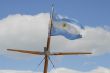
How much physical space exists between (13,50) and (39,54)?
5.76 m

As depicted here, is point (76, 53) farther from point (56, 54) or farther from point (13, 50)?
point (13, 50)

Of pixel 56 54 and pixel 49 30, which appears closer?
pixel 49 30

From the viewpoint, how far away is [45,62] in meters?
76.6

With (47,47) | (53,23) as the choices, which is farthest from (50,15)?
(47,47)

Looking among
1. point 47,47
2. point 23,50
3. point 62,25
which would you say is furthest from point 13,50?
point 62,25

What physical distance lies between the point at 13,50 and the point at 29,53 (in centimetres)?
400

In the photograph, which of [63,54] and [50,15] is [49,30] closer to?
[50,15]

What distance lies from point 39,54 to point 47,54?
2342mm

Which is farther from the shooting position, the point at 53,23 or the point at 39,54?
the point at 39,54

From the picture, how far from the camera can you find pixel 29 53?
78.9m

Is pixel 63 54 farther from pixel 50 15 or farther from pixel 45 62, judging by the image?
pixel 50 15

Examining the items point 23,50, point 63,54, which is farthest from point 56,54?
point 23,50

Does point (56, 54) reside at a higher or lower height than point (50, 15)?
lower

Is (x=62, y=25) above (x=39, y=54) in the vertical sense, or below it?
above
